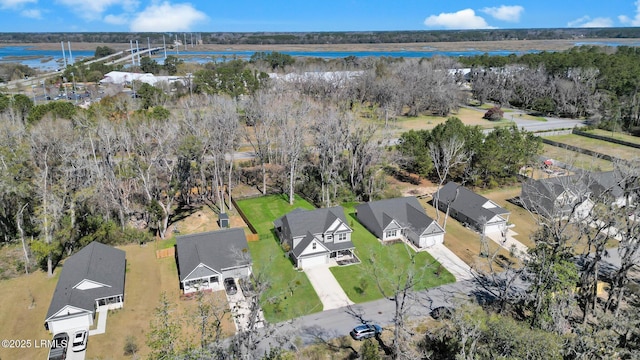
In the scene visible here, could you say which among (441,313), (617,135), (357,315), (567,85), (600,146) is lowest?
(357,315)

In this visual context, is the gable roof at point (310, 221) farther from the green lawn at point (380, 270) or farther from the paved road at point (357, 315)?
the paved road at point (357, 315)

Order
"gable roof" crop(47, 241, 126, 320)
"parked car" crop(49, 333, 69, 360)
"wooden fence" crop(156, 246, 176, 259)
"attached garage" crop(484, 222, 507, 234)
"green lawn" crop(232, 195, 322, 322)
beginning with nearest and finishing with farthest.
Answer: "parked car" crop(49, 333, 69, 360), "gable roof" crop(47, 241, 126, 320), "green lawn" crop(232, 195, 322, 322), "wooden fence" crop(156, 246, 176, 259), "attached garage" crop(484, 222, 507, 234)

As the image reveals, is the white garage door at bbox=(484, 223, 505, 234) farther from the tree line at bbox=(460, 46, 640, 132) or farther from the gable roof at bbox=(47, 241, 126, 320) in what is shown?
the tree line at bbox=(460, 46, 640, 132)

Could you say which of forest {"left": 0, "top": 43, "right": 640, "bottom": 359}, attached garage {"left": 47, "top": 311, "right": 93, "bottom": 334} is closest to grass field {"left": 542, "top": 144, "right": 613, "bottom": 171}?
forest {"left": 0, "top": 43, "right": 640, "bottom": 359}

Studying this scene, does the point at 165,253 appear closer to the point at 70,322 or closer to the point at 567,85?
the point at 70,322

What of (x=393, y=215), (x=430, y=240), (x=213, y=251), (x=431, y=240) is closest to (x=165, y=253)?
(x=213, y=251)

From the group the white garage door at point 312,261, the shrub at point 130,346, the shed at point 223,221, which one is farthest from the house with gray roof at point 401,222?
the shrub at point 130,346

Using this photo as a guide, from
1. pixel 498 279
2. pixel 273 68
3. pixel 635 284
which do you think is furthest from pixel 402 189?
pixel 273 68
